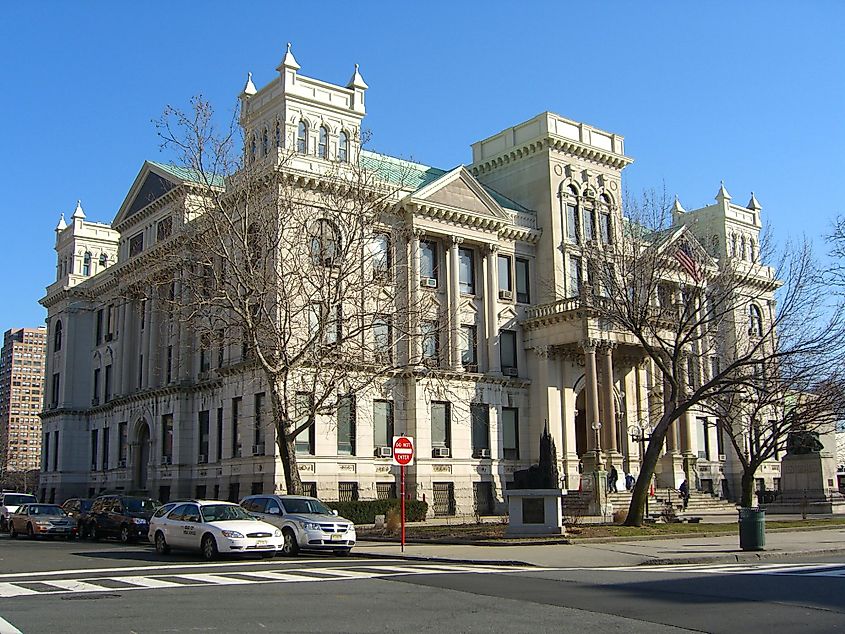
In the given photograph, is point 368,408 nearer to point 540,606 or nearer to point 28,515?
point 28,515

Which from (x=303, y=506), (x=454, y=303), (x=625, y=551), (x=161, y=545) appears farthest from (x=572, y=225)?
(x=161, y=545)

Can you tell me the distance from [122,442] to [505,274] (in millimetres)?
27501

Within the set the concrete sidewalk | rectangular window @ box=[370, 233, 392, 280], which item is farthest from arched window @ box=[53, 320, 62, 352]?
the concrete sidewalk

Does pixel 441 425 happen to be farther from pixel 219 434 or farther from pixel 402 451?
pixel 402 451

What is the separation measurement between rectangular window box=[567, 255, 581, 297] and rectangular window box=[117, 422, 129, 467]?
2975 centimetres

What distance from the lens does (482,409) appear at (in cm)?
5203

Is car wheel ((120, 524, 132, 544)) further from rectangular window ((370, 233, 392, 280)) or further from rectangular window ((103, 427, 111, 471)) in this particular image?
rectangular window ((103, 427, 111, 471))

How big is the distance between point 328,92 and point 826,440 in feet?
142

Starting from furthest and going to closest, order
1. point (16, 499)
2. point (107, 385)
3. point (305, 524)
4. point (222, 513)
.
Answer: point (107, 385), point (16, 499), point (305, 524), point (222, 513)

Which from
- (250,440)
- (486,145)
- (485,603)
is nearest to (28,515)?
(250,440)

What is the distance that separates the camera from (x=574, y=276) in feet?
184

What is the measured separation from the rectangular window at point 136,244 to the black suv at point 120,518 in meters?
28.2

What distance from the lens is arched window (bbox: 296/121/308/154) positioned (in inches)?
1852

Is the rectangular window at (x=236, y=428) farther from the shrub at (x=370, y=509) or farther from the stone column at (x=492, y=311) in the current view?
the stone column at (x=492, y=311)
